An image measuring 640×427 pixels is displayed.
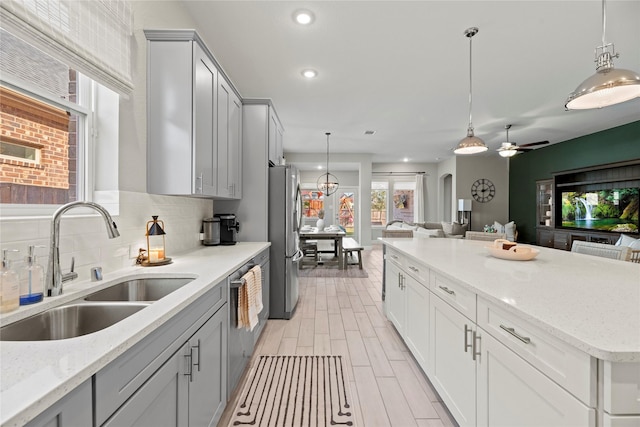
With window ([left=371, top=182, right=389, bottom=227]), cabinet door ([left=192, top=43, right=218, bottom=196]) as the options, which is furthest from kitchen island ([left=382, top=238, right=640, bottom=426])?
window ([left=371, top=182, right=389, bottom=227])

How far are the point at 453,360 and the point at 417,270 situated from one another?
2.38 ft

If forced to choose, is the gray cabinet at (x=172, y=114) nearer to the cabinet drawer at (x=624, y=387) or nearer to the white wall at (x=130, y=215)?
the white wall at (x=130, y=215)

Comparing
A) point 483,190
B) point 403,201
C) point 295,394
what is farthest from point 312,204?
point 295,394

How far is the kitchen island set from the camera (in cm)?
79

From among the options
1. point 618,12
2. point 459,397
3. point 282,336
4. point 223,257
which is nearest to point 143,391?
point 223,257

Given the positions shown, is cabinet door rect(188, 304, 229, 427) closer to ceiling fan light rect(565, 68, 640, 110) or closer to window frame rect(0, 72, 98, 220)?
window frame rect(0, 72, 98, 220)

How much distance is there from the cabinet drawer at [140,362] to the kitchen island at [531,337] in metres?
1.27

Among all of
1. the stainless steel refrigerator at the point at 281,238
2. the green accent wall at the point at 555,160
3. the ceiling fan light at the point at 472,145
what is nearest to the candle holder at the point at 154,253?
the stainless steel refrigerator at the point at 281,238

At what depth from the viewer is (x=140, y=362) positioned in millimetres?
904

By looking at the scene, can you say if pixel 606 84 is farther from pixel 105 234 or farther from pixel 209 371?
pixel 105 234

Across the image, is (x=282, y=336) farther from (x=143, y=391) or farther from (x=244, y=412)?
(x=143, y=391)

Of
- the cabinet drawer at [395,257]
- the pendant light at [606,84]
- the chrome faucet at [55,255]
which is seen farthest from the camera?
the cabinet drawer at [395,257]

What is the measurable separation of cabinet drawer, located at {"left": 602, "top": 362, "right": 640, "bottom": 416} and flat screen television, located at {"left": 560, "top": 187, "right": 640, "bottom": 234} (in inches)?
252

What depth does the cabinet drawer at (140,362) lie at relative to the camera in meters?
0.75
